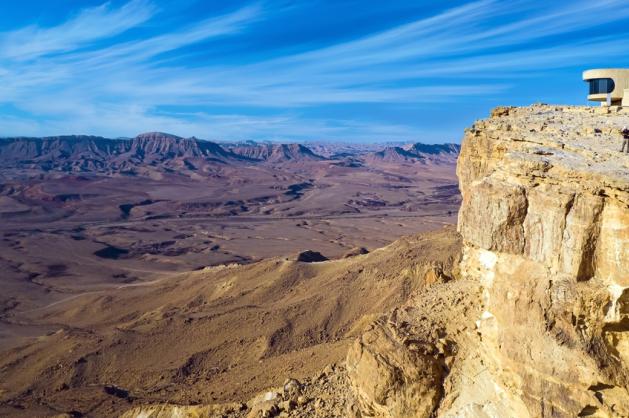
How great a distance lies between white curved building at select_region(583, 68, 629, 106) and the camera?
13.1 metres

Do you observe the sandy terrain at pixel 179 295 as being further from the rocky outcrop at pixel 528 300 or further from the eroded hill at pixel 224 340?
the rocky outcrop at pixel 528 300

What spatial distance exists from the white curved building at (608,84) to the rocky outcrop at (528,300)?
3.30 m

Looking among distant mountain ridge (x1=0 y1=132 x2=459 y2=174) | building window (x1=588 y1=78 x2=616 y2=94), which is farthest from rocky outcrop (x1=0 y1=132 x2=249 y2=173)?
building window (x1=588 y1=78 x2=616 y2=94)

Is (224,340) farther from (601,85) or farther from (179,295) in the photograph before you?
(601,85)

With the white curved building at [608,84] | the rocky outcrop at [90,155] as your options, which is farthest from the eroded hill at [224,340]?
the rocky outcrop at [90,155]

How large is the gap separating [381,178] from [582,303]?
14608 cm

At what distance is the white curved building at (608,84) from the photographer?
1305 centimetres

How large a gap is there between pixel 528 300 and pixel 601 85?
820 cm

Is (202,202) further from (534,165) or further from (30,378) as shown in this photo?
(534,165)

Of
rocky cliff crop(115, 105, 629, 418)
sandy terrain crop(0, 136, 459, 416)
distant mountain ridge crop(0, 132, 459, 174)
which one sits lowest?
sandy terrain crop(0, 136, 459, 416)

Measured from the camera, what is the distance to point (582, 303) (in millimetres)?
7496

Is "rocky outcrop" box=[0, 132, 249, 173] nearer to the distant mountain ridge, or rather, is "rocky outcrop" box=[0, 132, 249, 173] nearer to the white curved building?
the distant mountain ridge

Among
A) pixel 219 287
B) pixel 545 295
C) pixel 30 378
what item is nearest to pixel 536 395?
pixel 545 295

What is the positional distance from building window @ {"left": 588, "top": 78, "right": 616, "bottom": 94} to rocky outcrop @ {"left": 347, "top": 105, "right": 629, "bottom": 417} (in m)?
3.34
